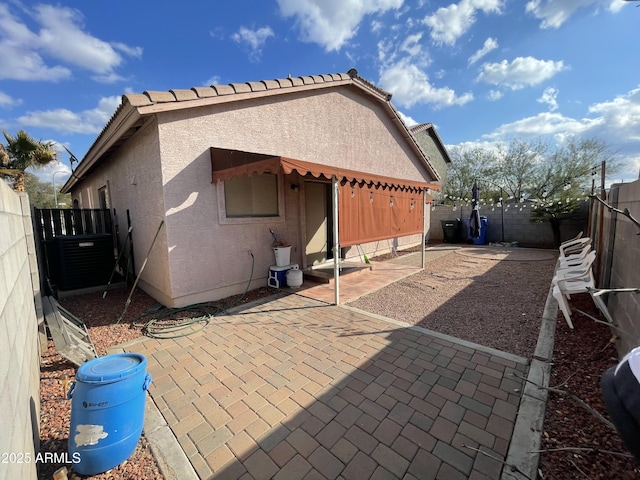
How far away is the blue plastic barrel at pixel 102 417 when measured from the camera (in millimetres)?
2318

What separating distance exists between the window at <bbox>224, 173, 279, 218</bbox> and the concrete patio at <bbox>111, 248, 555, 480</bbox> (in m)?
3.33

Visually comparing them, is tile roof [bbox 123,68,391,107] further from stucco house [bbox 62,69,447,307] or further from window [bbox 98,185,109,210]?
window [bbox 98,185,109,210]

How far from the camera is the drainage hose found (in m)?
5.29

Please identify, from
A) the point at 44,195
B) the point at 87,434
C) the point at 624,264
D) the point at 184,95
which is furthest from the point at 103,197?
the point at 44,195

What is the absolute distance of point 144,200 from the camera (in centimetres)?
724

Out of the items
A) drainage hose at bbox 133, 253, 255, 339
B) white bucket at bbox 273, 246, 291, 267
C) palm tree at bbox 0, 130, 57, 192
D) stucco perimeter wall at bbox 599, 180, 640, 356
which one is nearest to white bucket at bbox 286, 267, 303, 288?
Answer: white bucket at bbox 273, 246, 291, 267

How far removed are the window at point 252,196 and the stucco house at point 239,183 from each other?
0.03 metres

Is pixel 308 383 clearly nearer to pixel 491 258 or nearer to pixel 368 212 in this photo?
pixel 368 212

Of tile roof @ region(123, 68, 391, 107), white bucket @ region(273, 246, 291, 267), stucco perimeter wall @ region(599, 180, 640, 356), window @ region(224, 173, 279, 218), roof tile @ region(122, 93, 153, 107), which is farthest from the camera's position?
white bucket @ region(273, 246, 291, 267)

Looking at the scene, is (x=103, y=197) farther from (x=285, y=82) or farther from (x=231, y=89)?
(x=285, y=82)

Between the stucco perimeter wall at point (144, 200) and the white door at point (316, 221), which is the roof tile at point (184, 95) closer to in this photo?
the stucco perimeter wall at point (144, 200)

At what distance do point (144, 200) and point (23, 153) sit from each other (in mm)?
14620

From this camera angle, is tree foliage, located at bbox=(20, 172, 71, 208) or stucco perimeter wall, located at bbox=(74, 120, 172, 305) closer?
stucco perimeter wall, located at bbox=(74, 120, 172, 305)

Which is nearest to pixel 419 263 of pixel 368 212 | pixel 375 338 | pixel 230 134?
pixel 368 212
